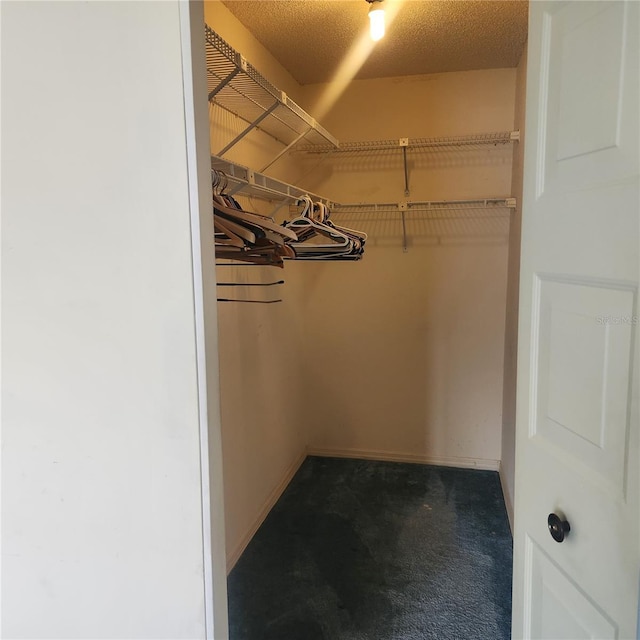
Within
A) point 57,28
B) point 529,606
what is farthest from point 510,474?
point 57,28

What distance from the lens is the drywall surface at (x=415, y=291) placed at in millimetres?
2926

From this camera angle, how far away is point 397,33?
2.34 meters

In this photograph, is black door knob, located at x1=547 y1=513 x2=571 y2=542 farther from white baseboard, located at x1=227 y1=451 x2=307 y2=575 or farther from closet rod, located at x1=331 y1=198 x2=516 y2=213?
closet rod, located at x1=331 y1=198 x2=516 y2=213

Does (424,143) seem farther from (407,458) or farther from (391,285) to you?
(407,458)

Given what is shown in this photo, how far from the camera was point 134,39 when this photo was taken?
859mm

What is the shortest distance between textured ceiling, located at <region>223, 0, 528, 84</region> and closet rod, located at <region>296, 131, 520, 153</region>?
0.42m

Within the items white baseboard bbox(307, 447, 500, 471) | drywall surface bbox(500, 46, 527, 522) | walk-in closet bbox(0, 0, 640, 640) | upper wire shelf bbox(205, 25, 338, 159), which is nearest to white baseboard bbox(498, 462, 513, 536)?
drywall surface bbox(500, 46, 527, 522)

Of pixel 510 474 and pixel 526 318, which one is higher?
pixel 526 318

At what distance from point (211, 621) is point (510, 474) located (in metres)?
2.10

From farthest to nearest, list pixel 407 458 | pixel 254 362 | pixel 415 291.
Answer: pixel 407 458, pixel 415 291, pixel 254 362

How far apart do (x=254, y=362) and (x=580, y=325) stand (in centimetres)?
182

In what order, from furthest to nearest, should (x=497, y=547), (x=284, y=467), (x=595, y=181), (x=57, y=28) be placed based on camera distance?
(x=284, y=467)
(x=497, y=547)
(x=57, y=28)
(x=595, y=181)

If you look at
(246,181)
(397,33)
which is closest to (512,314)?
(397,33)

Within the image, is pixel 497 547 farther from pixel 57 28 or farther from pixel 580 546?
pixel 57 28
